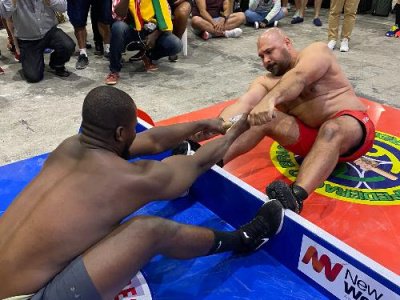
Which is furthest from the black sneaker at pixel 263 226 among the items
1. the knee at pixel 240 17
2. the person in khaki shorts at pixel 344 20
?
the knee at pixel 240 17

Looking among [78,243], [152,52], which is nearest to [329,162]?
[78,243]

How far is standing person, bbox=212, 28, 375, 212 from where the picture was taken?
80.0 inches

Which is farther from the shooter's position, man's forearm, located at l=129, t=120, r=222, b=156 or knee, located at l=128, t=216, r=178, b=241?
man's forearm, located at l=129, t=120, r=222, b=156

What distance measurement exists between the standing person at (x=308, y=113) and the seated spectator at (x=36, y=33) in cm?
238

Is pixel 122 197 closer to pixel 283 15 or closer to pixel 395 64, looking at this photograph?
pixel 395 64

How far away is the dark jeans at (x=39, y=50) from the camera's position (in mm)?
4000

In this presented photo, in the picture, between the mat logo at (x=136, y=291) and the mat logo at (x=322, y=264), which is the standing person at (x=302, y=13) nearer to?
the mat logo at (x=322, y=264)

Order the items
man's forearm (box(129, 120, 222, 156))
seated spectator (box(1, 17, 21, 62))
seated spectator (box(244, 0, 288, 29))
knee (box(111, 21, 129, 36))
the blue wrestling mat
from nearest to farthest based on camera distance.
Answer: the blue wrestling mat
man's forearm (box(129, 120, 222, 156))
knee (box(111, 21, 129, 36))
seated spectator (box(1, 17, 21, 62))
seated spectator (box(244, 0, 288, 29))

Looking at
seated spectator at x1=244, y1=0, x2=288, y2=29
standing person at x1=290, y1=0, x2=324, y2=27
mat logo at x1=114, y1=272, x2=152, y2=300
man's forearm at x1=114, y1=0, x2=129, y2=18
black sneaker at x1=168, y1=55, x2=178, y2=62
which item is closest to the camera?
mat logo at x1=114, y1=272, x2=152, y2=300

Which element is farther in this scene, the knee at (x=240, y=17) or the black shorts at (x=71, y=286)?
the knee at (x=240, y=17)

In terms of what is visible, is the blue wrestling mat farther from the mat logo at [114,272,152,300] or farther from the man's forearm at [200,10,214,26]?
the man's forearm at [200,10,214,26]

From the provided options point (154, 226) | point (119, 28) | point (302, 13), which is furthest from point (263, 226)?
point (302, 13)

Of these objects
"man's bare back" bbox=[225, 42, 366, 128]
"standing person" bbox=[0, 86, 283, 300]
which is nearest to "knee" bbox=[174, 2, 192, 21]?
"man's bare back" bbox=[225, 42, 366, 128]

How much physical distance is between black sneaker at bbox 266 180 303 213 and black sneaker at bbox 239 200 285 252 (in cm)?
6
